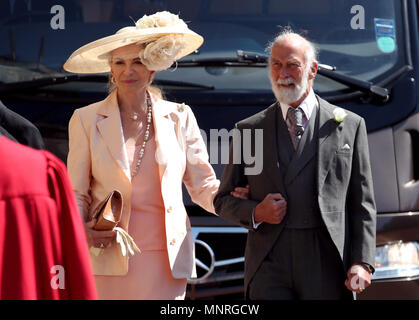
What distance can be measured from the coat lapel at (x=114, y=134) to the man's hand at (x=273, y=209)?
63 cm

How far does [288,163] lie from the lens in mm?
3908

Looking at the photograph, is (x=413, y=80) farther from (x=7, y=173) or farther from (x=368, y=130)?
(x=7, y=173)

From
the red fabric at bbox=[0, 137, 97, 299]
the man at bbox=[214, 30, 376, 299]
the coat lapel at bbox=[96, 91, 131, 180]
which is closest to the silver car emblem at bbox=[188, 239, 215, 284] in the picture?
the man at bbox=[214, 30, 376, 299]

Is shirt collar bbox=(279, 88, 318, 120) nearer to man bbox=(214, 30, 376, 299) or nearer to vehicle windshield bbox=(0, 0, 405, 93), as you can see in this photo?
man bbox=(214, 30, 376, 299)

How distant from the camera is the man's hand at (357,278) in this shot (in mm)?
3756

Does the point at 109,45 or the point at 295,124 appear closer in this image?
the point at 295,124

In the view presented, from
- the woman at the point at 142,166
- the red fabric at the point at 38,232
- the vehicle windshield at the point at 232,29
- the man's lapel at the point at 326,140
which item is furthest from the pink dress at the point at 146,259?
the red fabric at the point at 38,232

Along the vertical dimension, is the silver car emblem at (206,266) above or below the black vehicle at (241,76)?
below

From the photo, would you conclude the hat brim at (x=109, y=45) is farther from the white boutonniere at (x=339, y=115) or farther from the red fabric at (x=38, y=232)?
the red fabric at (x=38, y=232)

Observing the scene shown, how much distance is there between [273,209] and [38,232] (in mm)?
1408

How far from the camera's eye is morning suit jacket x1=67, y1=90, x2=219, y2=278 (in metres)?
4.08

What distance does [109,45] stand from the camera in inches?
168

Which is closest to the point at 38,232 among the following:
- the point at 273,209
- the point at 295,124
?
the point at 273,209

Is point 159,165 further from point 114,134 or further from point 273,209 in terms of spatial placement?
point 273,209
